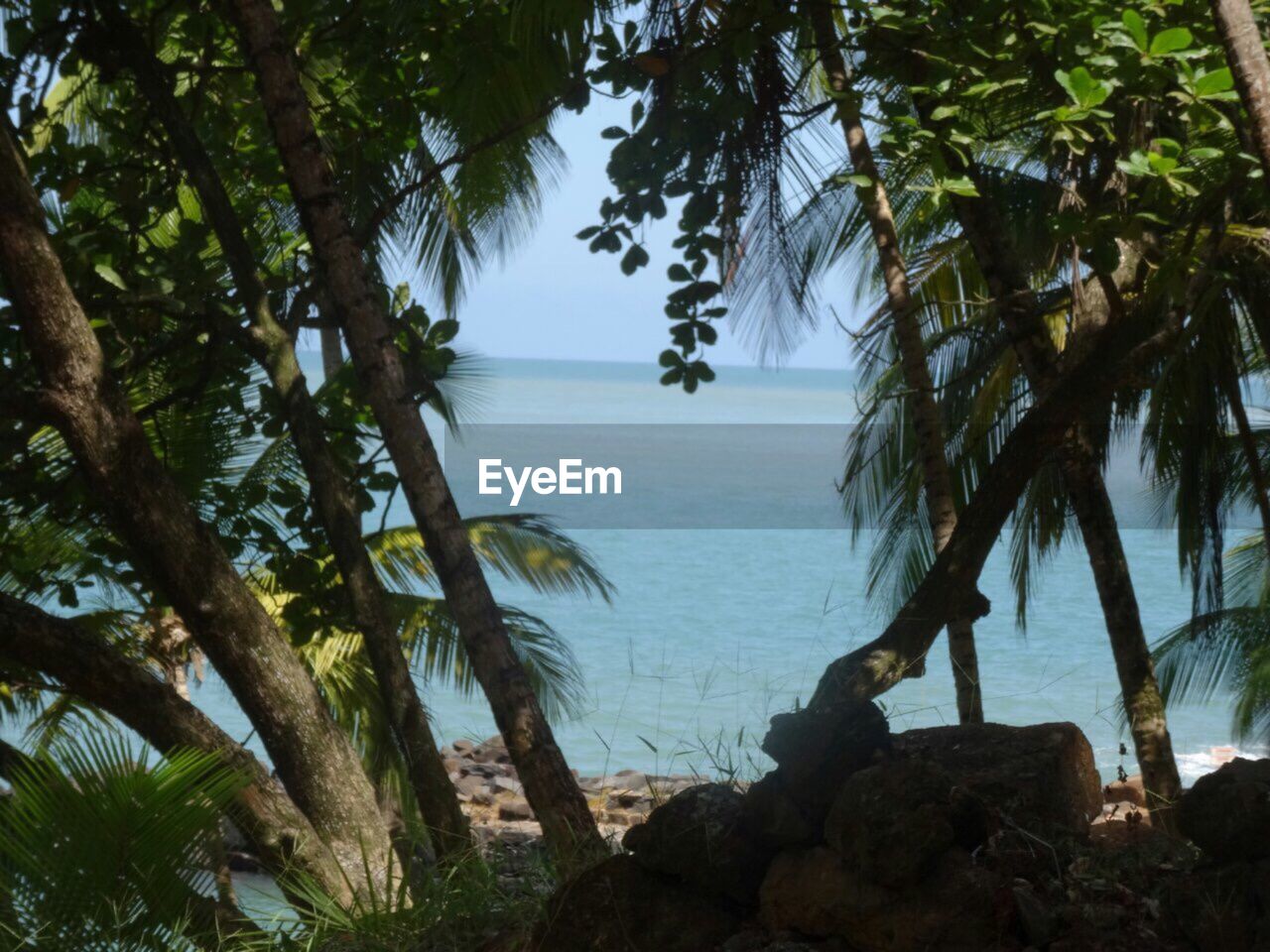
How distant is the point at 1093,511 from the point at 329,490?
7.42ft

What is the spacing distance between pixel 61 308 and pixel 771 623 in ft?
56.8

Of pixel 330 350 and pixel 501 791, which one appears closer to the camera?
pixel 330 350

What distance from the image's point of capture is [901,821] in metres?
2.43

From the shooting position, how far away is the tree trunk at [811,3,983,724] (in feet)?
14.1

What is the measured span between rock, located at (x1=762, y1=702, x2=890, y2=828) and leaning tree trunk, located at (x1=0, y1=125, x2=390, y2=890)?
1311 mm

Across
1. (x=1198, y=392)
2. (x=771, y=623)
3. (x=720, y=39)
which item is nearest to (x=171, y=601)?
(x=720, y=39)

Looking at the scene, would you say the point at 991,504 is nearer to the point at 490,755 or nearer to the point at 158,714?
the point at 158,714

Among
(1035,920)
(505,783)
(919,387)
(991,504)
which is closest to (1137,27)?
(991,504)

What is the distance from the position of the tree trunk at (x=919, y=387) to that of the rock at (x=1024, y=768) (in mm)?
1178

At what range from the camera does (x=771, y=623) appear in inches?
800

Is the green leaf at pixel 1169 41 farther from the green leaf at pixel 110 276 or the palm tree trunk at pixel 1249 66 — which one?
the green leaf at pixel 110 276

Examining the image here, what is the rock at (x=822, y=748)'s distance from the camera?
2643mm

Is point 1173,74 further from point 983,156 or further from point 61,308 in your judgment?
point 983,156

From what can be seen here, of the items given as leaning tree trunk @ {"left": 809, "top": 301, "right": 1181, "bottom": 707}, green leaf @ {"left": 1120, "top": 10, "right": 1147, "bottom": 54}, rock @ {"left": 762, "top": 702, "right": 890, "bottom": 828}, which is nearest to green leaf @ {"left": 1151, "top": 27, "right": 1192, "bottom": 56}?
green leaf @ {"left": 1120, "top": 10, "right": 1147, "bottom": 54}
